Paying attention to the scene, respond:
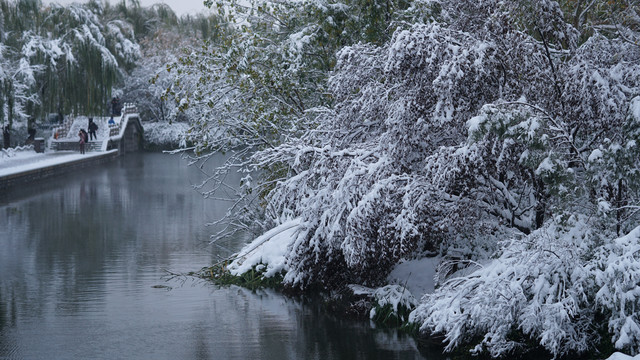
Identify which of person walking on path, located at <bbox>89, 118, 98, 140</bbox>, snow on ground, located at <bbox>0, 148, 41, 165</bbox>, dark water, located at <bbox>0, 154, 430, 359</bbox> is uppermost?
person walking on path, located at <bbox>89, 118, 98, 140</bbox>

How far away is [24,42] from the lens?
141 ft

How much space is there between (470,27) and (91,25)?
37.4m

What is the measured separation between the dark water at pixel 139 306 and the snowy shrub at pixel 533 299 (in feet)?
4.37

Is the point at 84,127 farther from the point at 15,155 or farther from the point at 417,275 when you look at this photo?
the point at 417,275

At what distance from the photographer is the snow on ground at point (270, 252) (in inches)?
642

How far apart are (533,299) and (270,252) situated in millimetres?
7137

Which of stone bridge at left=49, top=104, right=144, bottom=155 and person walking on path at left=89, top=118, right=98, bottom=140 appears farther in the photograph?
person walking on path at left=89, top=118, right=98, bottom=140

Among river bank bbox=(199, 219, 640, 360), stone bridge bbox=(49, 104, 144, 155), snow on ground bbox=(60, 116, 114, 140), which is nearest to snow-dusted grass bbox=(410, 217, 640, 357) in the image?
river bank bbox=(199, 219, 640, 360)

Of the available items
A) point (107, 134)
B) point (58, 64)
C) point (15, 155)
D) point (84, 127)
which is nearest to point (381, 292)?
point (15, 155)

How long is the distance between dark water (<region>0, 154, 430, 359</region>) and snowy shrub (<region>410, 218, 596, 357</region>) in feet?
4.37

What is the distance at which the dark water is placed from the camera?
1209 centimetres

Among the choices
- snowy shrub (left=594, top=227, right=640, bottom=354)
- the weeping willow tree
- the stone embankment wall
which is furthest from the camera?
the weeping willow tree

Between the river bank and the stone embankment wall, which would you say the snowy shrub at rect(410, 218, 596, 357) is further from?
the stone embankment wall

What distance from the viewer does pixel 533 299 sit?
10.5 metres
